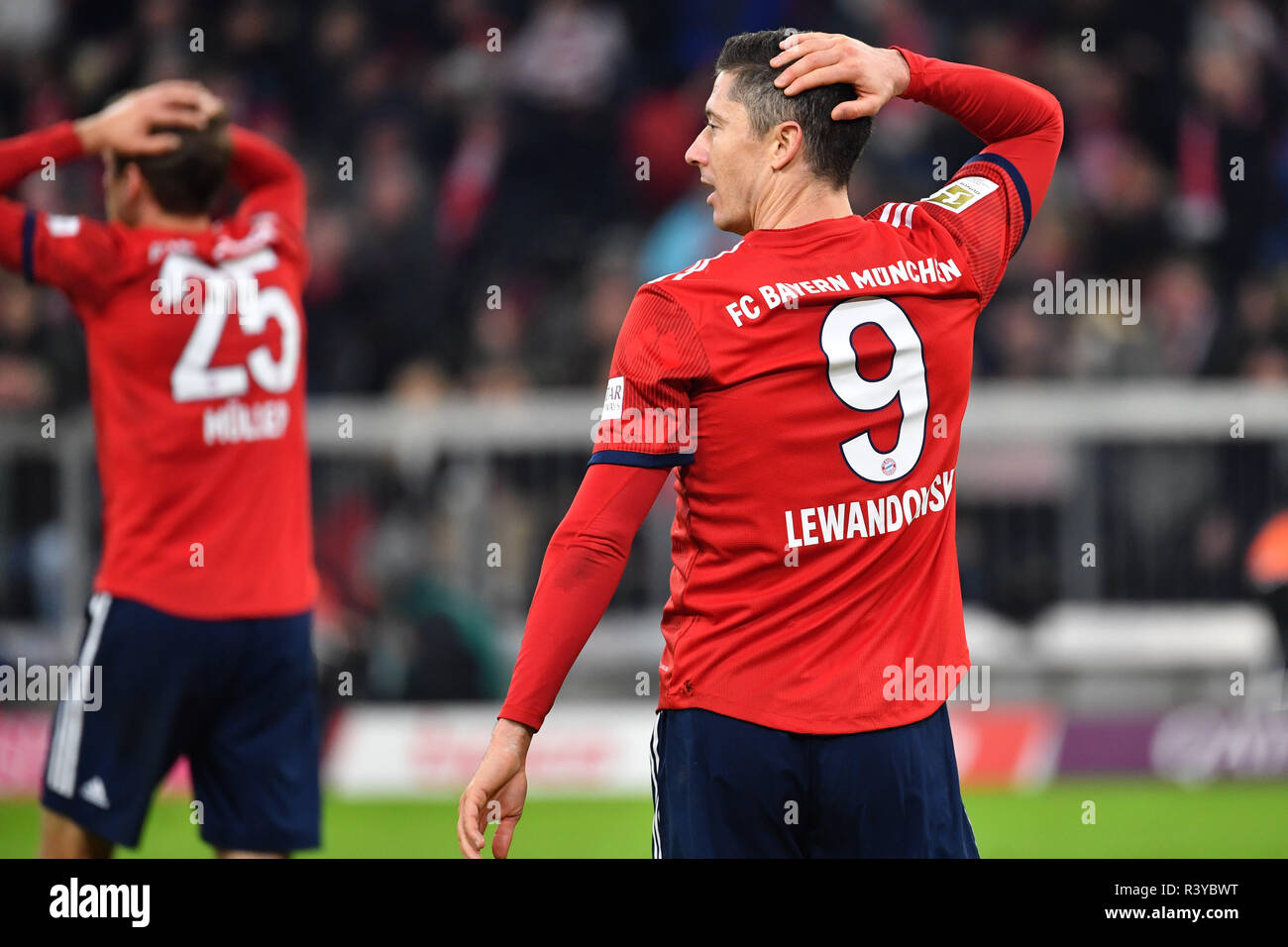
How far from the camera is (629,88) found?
482 inches

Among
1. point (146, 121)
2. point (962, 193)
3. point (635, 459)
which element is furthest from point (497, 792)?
point (146, 121)

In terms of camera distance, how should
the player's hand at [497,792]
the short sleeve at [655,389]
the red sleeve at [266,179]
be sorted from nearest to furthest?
the player's hand at [497,792] < the short sleeve at [655,389] < the red sleeve at [266,179]

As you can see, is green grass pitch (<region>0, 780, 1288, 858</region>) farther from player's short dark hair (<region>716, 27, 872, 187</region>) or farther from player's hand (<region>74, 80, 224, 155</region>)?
player's short dark hair (<region>716, 27, 872, 187</region>)

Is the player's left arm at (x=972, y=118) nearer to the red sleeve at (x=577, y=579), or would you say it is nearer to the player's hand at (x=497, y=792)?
the red sleeve at (x=577, y=579)

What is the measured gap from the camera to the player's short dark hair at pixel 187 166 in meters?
4.72

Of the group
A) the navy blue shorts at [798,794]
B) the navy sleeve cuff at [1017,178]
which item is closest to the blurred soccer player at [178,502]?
the navy blue shorts at [798,794]

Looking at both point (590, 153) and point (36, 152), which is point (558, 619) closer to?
point (36, 152)

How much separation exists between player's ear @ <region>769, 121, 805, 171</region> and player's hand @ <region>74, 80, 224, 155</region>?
2.25 m

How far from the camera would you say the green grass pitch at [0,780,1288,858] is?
721 centimetres

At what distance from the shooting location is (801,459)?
121 inches

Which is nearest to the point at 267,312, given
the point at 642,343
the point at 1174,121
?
the point at 642,343

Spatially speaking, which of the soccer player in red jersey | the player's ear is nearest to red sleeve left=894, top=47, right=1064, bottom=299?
the soccer player in red jersey

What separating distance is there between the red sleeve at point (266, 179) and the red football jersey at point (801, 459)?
2.58 metres

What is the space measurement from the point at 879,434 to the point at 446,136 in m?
9.33
